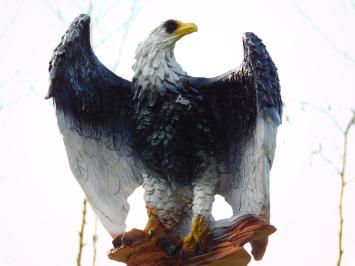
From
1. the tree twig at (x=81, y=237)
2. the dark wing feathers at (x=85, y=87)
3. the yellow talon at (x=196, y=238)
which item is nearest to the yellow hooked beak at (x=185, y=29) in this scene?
the dark wing feathers at (x=85, y=87)

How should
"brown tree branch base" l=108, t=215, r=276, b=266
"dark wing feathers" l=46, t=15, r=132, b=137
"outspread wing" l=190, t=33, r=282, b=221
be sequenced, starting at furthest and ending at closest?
"dark wing feathers" l=46, t=15, r=132, b=137
"outspread wing" l=190, t=33, r=282, b=221
"brown tree branch base" l=108, t=215, r=276, b=266

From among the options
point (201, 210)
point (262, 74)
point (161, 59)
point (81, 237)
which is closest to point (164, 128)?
point (161, 59)

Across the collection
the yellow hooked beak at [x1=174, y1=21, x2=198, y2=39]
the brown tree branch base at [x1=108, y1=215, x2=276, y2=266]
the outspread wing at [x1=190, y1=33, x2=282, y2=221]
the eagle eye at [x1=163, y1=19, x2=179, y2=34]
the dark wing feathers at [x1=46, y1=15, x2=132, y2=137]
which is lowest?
the brown tree branch base at [x1=108, y1=215, x2=276, y2=266]

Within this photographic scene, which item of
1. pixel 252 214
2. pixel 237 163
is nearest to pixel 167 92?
pixel 237 163

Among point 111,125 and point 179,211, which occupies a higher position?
point 111,125

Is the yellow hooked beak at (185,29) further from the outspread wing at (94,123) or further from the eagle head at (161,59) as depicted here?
the outspread wing at (94,123)

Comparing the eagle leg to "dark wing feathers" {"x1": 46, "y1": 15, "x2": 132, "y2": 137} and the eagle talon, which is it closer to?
the eagle talon

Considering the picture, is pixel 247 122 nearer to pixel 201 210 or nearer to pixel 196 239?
pixel 201 210

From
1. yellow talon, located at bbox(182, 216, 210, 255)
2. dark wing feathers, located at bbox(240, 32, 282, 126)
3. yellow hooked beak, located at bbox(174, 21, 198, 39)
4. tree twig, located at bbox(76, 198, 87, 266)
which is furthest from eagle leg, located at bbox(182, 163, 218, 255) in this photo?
tree twig, located at bbox(76, 198, 87, 266)

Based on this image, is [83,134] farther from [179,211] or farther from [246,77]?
[246,77]
